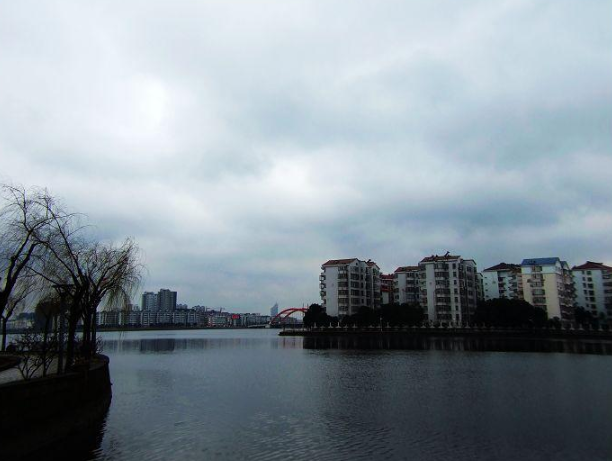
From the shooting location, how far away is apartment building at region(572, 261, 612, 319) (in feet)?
490

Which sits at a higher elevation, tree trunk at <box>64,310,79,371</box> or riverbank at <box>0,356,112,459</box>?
tree trunk at <box>64,310,79,371</box>

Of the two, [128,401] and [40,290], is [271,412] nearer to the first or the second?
[128,401]

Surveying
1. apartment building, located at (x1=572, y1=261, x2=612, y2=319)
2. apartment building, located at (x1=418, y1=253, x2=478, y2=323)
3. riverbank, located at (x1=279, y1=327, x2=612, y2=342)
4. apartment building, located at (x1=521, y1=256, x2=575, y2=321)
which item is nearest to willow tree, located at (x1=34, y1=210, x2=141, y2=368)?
riverbank, located at (x1=279, y1=327, x2=612, y2=342)

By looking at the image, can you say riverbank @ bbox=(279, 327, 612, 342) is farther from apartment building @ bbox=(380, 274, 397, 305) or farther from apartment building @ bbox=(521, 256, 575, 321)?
apartment building @ bbox=(380, 274, 397, 305)

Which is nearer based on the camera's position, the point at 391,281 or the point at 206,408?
the point at 206,408

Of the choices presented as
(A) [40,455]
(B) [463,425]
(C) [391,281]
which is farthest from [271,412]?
(C) [391,281]

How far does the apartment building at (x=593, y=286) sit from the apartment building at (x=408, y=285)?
54570 mm

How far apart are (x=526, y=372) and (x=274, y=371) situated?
2050 cm

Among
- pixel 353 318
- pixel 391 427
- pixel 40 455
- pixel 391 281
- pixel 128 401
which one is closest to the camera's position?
pixel 40 455

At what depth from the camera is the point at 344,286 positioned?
459 feet

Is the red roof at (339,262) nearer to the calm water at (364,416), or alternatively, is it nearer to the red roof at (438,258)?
the red roof at (438,258)

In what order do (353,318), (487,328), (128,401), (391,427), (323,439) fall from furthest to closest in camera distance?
(353,318) → (487,328) → (128,401) → (391,427) → (323,439)

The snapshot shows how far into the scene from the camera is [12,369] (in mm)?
26203

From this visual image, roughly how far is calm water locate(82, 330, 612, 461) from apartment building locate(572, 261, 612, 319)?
133m
